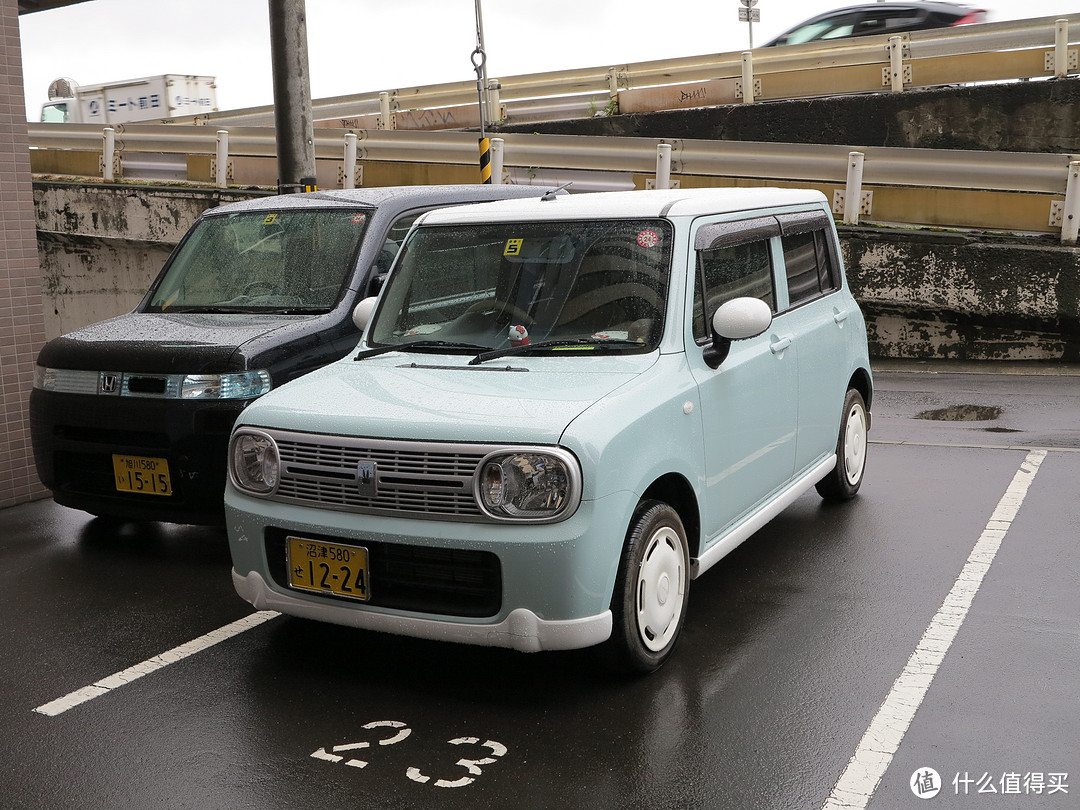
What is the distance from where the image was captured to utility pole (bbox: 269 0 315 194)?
9453 millimetres

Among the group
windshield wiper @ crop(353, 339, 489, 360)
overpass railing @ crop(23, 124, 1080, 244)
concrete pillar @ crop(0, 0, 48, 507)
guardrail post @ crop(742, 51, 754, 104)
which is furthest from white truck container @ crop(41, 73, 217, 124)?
windshield wiper @ crop(353, 339, 489, 360)

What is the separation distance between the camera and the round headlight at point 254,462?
409cm

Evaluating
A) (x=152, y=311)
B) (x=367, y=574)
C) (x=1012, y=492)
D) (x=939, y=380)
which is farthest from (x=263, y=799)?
(x=939, y=380)

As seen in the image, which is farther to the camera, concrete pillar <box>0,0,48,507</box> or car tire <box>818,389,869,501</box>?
concrete pillar <box>0,0,48,507</box>

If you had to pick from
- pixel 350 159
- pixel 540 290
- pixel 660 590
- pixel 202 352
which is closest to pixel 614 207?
pixel 540 290

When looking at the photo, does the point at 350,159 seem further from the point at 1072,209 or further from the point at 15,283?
the point at 1072,209

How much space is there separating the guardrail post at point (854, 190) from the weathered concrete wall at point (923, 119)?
3.91 m

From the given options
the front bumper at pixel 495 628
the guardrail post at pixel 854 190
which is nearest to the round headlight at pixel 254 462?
the front bumper at pixel 495 628

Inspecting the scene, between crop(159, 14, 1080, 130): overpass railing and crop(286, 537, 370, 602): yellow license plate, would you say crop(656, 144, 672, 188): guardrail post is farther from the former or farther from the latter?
crop(286, 537, 370, 602): yellow license plate

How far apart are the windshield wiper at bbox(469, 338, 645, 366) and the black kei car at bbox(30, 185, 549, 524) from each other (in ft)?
5.03

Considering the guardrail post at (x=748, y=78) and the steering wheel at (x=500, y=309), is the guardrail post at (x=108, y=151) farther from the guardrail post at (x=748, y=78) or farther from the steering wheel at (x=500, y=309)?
the steering wheel at (x=500, y=309)

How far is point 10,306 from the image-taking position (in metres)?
7.09

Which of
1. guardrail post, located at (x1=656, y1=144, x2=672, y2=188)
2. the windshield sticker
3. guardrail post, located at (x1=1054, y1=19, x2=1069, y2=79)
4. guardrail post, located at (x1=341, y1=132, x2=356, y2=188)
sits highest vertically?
guardrail post, located at (x1=1054, y1=19, x2=1069, y2=79)

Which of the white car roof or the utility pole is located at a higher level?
the utility pole
